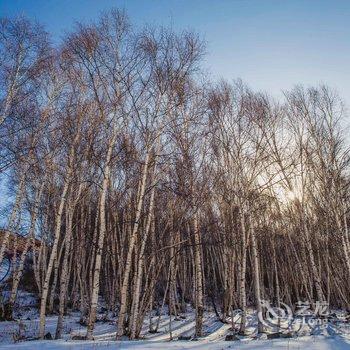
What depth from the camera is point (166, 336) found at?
13.0m

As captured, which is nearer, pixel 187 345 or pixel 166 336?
pixel 187 345

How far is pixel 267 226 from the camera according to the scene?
23.4m

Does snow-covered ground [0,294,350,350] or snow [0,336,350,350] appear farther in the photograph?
snow-covered ground [0,294,350,350]

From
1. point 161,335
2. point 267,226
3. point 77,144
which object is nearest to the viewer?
point 77,144

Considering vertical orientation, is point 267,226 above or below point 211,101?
below

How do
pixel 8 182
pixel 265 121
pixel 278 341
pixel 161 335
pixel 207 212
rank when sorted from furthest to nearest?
pixel 207 212, pixel 8 182, pixel 265 121, pixel 161 335, pixel 278 341

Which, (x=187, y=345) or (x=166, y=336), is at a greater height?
(x=187, y=345)

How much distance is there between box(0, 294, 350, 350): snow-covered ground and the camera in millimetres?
7152

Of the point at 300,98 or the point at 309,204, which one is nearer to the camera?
the point at 300,98

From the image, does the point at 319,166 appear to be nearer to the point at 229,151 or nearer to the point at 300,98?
the point at 300,98

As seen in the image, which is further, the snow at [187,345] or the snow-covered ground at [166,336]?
the snow-covered ground at [166,336]

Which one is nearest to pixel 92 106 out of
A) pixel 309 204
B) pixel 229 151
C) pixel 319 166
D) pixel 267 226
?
pixel 229 151

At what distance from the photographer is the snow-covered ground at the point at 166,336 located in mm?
7152

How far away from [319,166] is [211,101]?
20.4 feet
